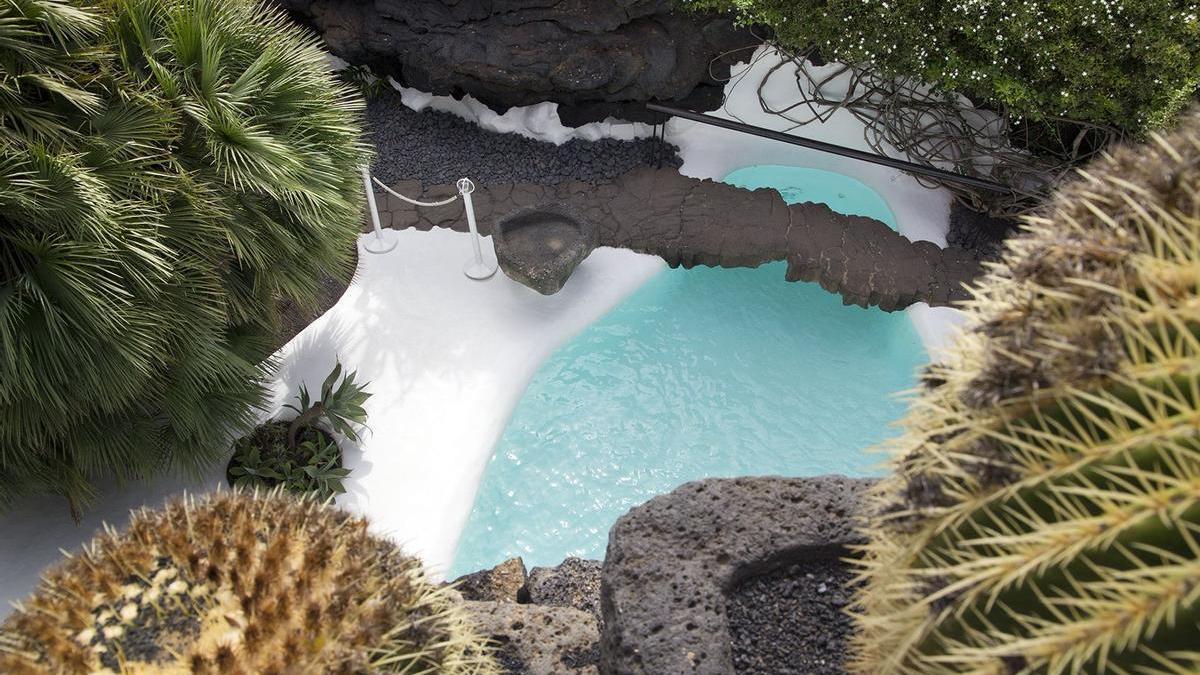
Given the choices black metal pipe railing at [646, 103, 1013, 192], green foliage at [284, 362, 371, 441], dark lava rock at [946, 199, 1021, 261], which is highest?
black metal pipe railing at [646, 103, 1013, 192]

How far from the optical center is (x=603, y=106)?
7.28 m

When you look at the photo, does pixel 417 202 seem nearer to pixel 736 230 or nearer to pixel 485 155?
pixel 485 155

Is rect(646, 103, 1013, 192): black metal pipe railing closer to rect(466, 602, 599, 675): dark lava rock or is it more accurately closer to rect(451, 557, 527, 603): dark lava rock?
rect(451, 557, 527, 603): dark lava rock

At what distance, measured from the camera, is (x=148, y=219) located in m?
3.91

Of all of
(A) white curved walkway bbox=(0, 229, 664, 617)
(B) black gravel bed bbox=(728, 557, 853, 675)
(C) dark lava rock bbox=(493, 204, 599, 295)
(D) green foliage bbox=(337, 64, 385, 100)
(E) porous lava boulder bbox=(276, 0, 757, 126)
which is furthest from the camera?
(D) green foliage bbox=(337, 64, 385, 100)

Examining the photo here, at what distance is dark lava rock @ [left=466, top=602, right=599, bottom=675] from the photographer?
3287 mm

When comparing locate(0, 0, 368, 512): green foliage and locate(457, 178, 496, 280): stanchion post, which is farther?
locate(457, 178, 496, 280): stanchion post

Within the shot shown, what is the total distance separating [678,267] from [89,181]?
3.98 meters

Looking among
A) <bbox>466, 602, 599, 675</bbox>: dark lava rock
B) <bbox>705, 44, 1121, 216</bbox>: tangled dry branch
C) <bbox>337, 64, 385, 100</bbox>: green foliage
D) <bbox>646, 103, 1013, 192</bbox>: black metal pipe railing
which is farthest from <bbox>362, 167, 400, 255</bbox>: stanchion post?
<bbox>466, 602, 599, 675</bbox>: dark lava rock

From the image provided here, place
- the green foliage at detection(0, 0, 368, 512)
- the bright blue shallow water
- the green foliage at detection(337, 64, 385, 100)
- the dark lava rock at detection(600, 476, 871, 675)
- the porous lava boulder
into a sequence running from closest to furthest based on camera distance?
the dark lava rock at detection(600, 476, 871, 675) → the green foliage at detection(0, 0, 368, 512) → the bright blue shallow water → the porous lava boulder → the green foliage at detection(337, 64, 385, 100)

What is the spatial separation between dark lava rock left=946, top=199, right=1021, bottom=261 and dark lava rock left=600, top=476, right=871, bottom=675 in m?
3.95

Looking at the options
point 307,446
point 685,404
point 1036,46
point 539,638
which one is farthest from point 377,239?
point 1036,46

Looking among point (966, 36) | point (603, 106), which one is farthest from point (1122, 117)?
point (603, 106)

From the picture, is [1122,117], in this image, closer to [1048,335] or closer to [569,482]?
[569,482]
